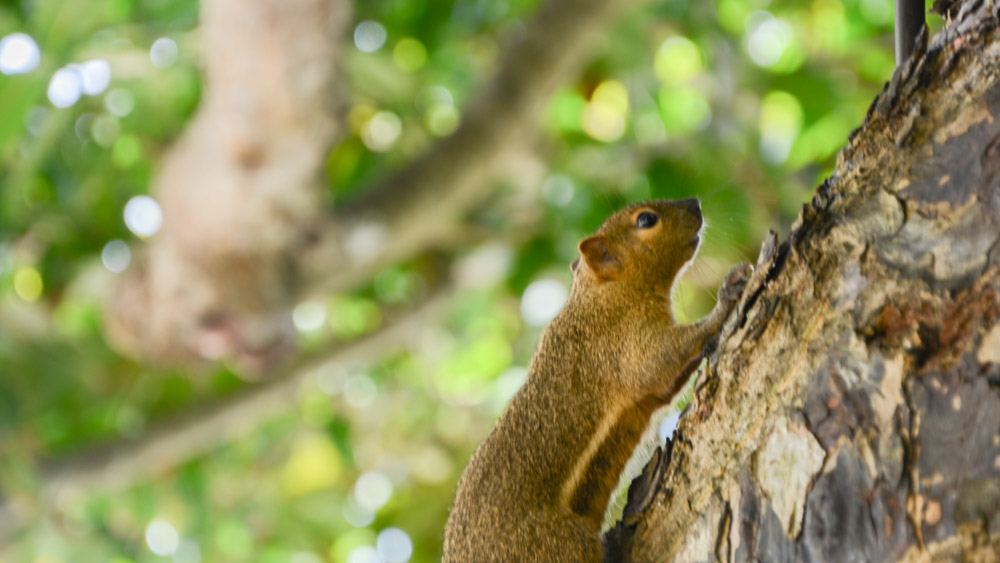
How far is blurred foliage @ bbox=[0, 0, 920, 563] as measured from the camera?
149 inches

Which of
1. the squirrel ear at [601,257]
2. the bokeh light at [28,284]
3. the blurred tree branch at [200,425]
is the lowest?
the squirrel ear at [601,257]

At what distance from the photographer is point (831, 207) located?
4.33 feet

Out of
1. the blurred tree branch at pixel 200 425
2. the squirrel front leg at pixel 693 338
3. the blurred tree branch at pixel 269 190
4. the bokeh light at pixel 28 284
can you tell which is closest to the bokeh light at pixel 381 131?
the blurred tree branch at pixel 269 190

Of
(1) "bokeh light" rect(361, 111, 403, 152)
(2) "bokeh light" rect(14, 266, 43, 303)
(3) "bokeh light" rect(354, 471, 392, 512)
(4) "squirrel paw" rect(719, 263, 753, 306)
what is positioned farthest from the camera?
(3) "bokeh light" rect(354, 471, 392, 512)

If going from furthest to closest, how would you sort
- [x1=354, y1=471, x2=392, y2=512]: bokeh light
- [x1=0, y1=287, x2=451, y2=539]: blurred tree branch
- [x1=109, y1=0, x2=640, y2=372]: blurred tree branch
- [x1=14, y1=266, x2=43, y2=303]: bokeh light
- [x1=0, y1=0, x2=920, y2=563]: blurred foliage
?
[x1=354, y1=471, x2=392, y2=512]: bokeh light
[x1=14, y1=266, x2=43, y2=303]: bokeh light
[x1=0, y1=287, x2=451, y2=539]: blurred tree branch
[x1=0, y1=0, x2=920, y2=563]: blurred foliage
[x1=109, y1=0, x2=640, y2=372]: blurred tree branch

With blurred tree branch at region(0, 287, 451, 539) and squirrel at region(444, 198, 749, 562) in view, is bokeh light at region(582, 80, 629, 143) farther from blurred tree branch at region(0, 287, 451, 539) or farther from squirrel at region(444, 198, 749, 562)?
squirrel at region(444, 198, 749, 562)

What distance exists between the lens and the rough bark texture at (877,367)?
3.52 ft

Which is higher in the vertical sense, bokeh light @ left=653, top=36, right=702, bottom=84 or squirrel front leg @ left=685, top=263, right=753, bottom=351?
bokeh light @ left=653, top=36, right=702, bottom=84

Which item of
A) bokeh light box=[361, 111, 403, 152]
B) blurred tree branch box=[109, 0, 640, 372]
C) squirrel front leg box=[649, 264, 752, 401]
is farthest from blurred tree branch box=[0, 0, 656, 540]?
squirrel front leg box=[649, 264, 752, 401]

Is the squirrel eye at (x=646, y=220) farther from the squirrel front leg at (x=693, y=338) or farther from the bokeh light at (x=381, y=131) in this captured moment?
the bokeh light at (x=381, y=131)

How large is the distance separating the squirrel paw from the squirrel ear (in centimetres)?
49


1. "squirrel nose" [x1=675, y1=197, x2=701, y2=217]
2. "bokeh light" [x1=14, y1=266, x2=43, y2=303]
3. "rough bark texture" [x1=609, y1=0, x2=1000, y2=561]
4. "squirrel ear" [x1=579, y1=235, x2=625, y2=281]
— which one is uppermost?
"bokeh light" [x1=14, y1=266, x2=43, y2=303]

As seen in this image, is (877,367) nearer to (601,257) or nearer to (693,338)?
(693,338)

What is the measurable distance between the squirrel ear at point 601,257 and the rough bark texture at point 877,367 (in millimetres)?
776
